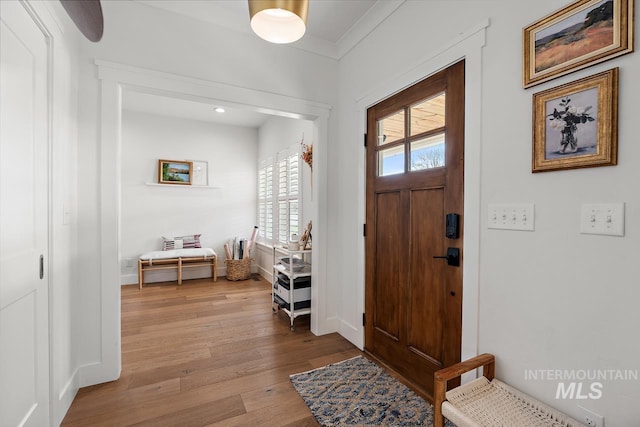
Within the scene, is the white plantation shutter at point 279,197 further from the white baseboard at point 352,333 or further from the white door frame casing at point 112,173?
the white door frame casing at point 112,173

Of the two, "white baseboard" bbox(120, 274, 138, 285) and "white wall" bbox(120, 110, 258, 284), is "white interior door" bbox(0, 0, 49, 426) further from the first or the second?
"white wall" bbox(120, 110, 258, 284)

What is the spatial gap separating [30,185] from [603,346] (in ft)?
8.66

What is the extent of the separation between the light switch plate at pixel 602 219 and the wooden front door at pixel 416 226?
0.59m

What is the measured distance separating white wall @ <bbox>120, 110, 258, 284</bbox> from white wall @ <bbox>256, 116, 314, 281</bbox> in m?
0.55

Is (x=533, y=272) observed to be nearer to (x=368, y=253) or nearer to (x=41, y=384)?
(x=368, y=253)

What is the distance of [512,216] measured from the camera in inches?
58.7

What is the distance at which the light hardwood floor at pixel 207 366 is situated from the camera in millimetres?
1793

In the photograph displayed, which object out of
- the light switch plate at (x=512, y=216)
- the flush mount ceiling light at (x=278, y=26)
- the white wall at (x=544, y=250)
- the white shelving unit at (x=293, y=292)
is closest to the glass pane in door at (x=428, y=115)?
the white wall at (x=544, y=250)

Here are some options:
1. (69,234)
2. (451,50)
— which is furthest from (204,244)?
(451,50)

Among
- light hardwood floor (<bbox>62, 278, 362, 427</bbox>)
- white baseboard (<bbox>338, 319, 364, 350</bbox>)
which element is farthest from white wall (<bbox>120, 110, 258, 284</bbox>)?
white baseboard (<bbox>338, 319, 364, 350</bbox>)

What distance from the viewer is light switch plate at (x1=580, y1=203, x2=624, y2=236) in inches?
44.5

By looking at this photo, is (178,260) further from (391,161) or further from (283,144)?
(391,161)

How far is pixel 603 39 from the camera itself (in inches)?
→ 46.1

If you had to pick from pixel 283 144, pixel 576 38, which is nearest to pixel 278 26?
pixel 576 38
